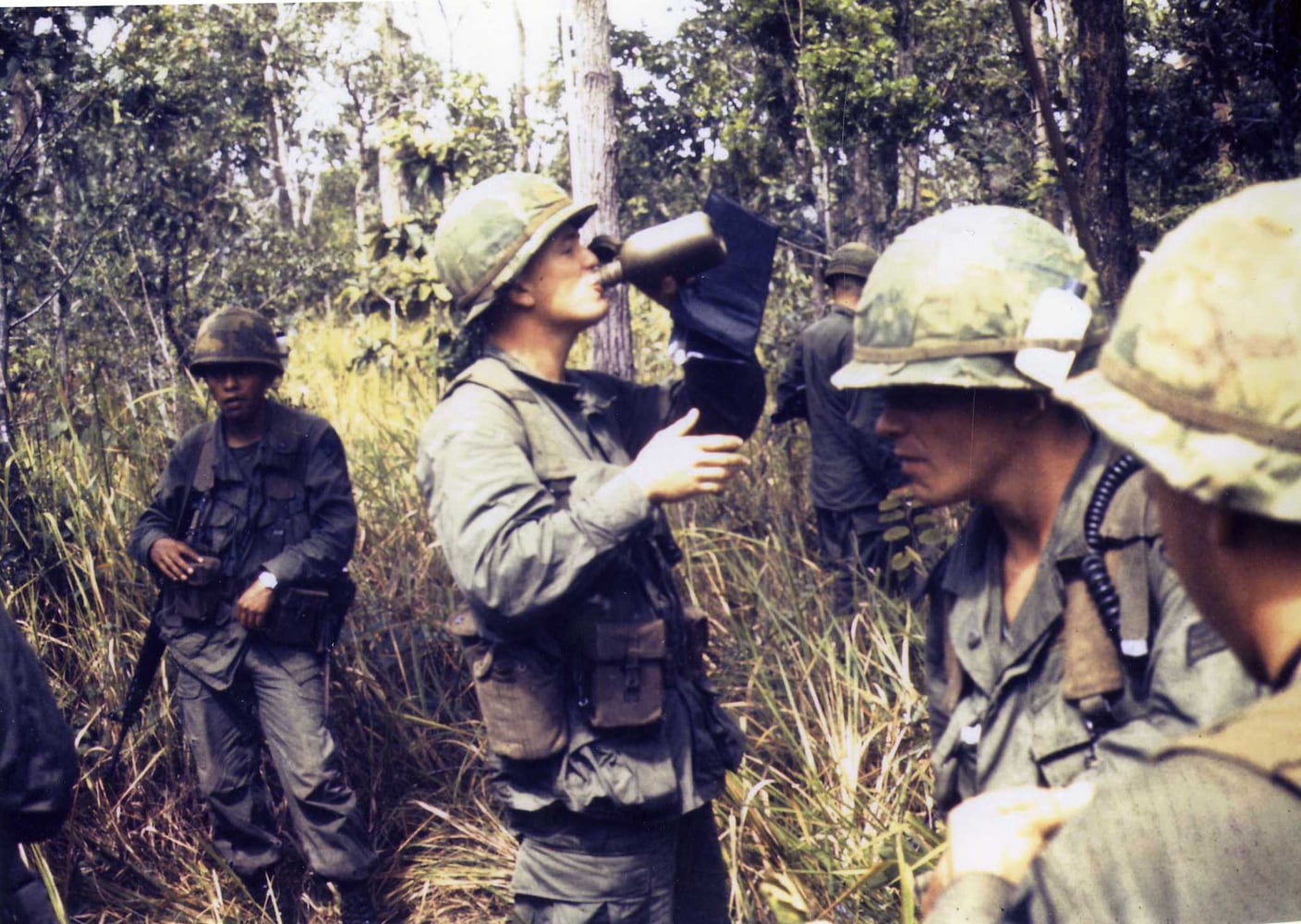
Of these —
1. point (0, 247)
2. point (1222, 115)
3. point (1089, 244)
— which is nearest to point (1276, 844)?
point (1089, 244)

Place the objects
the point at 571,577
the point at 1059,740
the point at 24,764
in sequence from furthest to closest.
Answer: the point at 571,577 → the point at 24,764 → the point at 1059,740

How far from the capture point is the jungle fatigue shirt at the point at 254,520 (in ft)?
12.9

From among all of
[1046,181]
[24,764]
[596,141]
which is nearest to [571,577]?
[24,764]

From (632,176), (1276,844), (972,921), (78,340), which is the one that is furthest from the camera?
(632,176)

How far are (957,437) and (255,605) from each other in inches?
109

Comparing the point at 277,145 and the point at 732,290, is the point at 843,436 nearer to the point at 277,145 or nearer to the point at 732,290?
the point at 732,290

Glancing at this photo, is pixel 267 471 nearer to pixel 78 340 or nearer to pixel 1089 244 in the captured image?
pixel 78 340

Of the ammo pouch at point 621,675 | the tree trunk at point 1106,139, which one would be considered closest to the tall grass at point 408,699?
the ammo pouch at point 621,675

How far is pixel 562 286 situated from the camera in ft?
8.41

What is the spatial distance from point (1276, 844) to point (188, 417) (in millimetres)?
5096

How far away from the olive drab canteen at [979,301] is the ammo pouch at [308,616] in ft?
8.72

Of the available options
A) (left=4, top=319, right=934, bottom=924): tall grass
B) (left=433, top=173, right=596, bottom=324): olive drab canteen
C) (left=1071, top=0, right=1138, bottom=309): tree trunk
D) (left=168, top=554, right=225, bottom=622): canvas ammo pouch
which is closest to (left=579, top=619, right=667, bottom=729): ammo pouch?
(left=433, top=173, right=596, bottom=324): olive drab canteen

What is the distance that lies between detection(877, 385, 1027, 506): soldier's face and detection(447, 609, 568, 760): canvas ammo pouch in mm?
931

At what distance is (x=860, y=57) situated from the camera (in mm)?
5250
